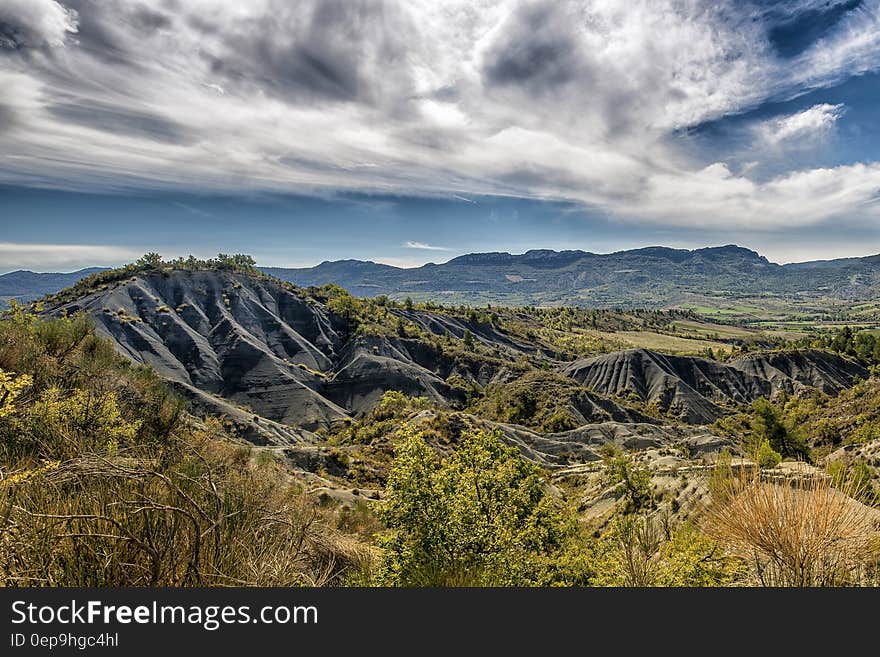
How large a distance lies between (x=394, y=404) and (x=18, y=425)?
7384 cm

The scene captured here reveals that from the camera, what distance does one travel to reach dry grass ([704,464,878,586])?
4.46 meters

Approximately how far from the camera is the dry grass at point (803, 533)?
446cm

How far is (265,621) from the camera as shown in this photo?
11.2 feet

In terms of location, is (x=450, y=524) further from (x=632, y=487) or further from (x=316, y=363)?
(x=316, y=363)

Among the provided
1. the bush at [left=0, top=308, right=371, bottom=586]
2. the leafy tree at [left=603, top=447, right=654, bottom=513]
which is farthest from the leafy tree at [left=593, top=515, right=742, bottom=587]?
the leafy tree at [left=603, top=447, right=654, bottom=513]

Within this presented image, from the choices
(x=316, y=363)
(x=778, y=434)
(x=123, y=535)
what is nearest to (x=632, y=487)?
(x=778, y=434)

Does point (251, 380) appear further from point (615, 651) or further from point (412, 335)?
point (615, 651)

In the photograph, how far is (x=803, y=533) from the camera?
14.7ft

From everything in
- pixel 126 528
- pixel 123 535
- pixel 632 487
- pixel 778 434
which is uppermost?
pixel 126 528

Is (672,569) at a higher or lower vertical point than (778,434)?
higher

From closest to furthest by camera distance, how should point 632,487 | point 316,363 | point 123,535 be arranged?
point 123,535
point 632,487
point 316,363

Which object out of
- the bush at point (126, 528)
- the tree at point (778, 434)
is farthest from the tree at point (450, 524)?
the tree at point (778, 434)

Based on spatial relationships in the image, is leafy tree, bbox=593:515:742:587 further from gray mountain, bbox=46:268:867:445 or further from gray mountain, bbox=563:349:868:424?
gray mountain, bbox=563:349:868:424

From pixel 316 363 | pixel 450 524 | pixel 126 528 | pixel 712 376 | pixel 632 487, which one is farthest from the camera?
pixel 712 376
